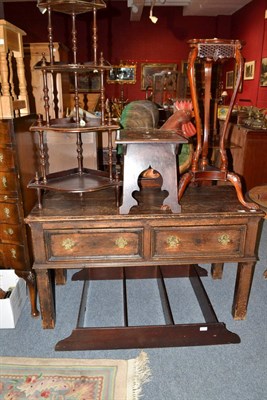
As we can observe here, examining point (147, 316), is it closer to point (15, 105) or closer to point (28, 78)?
point (15, 105)

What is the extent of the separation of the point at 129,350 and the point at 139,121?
1803 mm

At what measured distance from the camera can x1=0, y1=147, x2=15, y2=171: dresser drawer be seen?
2.34 metres

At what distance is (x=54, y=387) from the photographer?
196 centimetres

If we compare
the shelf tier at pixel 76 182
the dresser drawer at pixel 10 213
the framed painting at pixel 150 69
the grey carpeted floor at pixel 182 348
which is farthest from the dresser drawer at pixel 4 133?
the framed painting at pixel 150 69

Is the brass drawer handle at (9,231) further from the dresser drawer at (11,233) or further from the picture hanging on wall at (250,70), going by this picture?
the picture hanging on wall at (250,70)

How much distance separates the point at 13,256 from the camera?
262cm

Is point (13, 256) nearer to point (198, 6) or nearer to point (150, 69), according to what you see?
point (150, 69)

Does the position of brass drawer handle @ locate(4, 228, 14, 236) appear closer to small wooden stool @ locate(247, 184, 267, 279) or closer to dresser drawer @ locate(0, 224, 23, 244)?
dresser drawer @ locate(0, 224, 23, 244)

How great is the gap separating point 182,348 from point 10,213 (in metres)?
1.49

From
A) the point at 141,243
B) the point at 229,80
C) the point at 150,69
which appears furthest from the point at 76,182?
the point at 229,80

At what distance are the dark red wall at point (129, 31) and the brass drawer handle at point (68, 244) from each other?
8.61 metres

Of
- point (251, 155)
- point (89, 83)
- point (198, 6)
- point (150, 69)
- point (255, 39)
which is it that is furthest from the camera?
A: point (89, 83)

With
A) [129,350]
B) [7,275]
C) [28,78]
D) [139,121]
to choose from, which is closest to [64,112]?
[28,78]

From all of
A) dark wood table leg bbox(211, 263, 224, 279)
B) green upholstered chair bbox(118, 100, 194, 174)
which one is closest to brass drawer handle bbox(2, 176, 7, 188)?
green upholstered chair bbox(118, 100, 194, 174)
